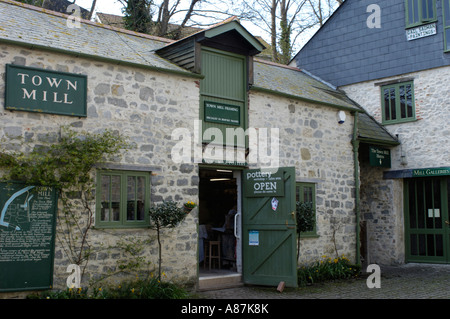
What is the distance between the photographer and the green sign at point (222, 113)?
10320 mm

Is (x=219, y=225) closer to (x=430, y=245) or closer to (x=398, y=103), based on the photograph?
(x=430, y=245)

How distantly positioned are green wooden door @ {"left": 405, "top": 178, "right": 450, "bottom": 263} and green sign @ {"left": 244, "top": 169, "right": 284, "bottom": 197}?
6.01 meters

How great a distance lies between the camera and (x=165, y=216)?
891 centimetres

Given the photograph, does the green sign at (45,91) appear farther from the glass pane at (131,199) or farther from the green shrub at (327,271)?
the green shrub at (327,271)

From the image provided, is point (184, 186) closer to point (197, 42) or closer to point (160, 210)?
point (160, 210)

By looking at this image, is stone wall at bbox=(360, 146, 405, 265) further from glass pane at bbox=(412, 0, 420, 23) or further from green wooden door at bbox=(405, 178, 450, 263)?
glass pane at bbox=(412, 0, 420, 23)

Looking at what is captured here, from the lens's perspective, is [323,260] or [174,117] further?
[323,260]

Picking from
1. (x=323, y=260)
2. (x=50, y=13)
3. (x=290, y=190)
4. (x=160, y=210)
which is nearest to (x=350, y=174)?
(x=323, y=260)

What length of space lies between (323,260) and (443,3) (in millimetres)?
7529

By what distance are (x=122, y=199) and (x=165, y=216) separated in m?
0.81

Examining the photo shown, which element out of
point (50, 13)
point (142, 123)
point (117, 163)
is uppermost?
point (50, 13)

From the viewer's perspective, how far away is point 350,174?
13.1m

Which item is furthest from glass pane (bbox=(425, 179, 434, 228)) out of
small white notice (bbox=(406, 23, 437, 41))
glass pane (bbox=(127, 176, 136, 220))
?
glass pane (bbox=(127, 176, 136, 220))

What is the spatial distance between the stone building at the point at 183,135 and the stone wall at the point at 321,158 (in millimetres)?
30
